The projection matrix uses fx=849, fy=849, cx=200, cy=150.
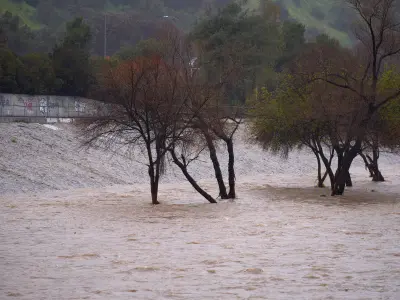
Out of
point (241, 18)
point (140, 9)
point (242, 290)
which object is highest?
point (140, 9)

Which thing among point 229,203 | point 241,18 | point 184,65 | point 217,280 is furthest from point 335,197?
point 241,18

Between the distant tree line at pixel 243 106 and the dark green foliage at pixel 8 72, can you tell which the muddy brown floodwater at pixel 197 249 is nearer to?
the distant tree line at pixel 243 106

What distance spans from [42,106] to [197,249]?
1873 inches

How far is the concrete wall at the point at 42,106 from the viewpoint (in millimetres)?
64062

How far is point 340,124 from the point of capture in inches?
1656

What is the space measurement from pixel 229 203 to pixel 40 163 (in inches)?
606

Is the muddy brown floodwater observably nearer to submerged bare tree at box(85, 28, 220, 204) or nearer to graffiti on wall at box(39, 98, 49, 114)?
submerged bare tree at box(85, 28, 220, 204)

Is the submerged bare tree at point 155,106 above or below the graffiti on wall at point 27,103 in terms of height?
below

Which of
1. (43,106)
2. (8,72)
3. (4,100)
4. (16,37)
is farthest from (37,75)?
(16,37)

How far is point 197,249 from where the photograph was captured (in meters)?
22.7

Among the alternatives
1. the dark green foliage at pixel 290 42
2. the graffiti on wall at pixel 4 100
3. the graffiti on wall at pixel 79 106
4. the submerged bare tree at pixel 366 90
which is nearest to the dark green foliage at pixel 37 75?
the graffiti on wall at pixel 79 106

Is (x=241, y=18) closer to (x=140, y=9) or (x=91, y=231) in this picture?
(x=91, y=231)

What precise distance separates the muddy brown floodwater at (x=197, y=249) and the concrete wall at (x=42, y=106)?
1043 inches

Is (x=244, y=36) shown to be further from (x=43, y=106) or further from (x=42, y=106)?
(x=42, y=106)
